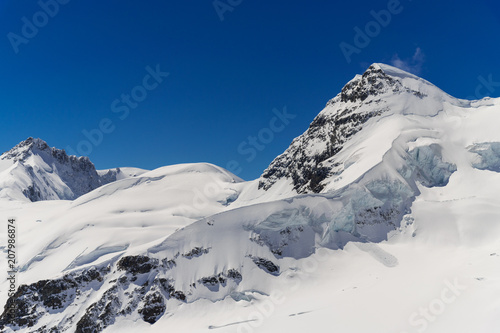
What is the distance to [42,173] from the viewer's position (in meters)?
143

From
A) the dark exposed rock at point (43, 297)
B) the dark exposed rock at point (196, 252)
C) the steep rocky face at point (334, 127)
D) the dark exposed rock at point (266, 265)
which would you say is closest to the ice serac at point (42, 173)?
the dark exposed rock at point (43, 297)

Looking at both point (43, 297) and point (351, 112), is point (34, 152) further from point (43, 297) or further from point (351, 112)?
point (351, 112)

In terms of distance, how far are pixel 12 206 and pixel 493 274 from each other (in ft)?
360

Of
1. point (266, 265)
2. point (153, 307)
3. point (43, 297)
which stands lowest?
point (153, 307)

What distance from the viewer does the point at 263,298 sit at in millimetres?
41688

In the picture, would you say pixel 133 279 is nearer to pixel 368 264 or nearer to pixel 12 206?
pixel 368 264

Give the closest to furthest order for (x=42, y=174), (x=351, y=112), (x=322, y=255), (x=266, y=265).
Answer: (x=266, y=265) < (x=322, y=255) < (x=351, y=112) < (x=42, y=174)

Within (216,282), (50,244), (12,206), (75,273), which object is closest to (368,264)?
(216,282)

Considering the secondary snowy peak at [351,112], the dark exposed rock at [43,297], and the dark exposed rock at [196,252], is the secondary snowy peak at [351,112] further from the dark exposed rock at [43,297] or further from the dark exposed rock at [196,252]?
the dark exposed rock at [43,297]

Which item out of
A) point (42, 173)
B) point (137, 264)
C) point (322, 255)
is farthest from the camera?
point (42, 173)

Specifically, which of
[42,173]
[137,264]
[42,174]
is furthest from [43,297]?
[42,173]

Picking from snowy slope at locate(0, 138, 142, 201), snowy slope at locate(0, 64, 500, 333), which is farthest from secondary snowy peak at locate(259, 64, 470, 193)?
snowy slope at locate(0, 138, 142, 201)

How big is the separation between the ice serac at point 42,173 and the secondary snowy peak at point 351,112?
83794mm

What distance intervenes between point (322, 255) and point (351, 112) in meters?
46.5
